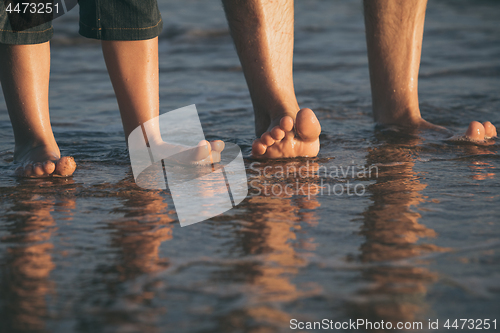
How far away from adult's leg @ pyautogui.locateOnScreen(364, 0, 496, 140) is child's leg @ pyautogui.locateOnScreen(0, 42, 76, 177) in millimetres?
1358

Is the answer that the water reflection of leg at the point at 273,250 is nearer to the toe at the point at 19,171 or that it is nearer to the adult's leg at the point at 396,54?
the toe at the point at 19,171

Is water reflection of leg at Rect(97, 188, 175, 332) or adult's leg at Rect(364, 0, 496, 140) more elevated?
adult's leg at Rect(364, 0, 496, 140)

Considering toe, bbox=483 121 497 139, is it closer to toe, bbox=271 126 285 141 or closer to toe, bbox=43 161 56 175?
toe, bbox=271 126 285 141

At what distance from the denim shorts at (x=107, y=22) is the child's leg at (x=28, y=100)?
0.05 metres

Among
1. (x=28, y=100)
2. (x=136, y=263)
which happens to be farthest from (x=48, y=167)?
(x=136, y=263)

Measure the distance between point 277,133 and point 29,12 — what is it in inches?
37.1

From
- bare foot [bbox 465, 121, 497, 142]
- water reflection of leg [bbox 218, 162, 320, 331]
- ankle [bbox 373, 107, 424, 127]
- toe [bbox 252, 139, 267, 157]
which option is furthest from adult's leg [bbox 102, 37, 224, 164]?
bare foot [bbox 465, 121, 497, 142]

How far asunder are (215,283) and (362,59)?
368 cm

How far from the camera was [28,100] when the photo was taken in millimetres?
1908

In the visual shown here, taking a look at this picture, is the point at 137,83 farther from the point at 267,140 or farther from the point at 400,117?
the point at 400,117

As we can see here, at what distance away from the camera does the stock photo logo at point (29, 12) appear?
1803 millimetres

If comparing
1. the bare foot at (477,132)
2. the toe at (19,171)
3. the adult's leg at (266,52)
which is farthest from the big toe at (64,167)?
the bare foot at (477,132)

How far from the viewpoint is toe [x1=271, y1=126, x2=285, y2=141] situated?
1.91m

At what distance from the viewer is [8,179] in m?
1.75
